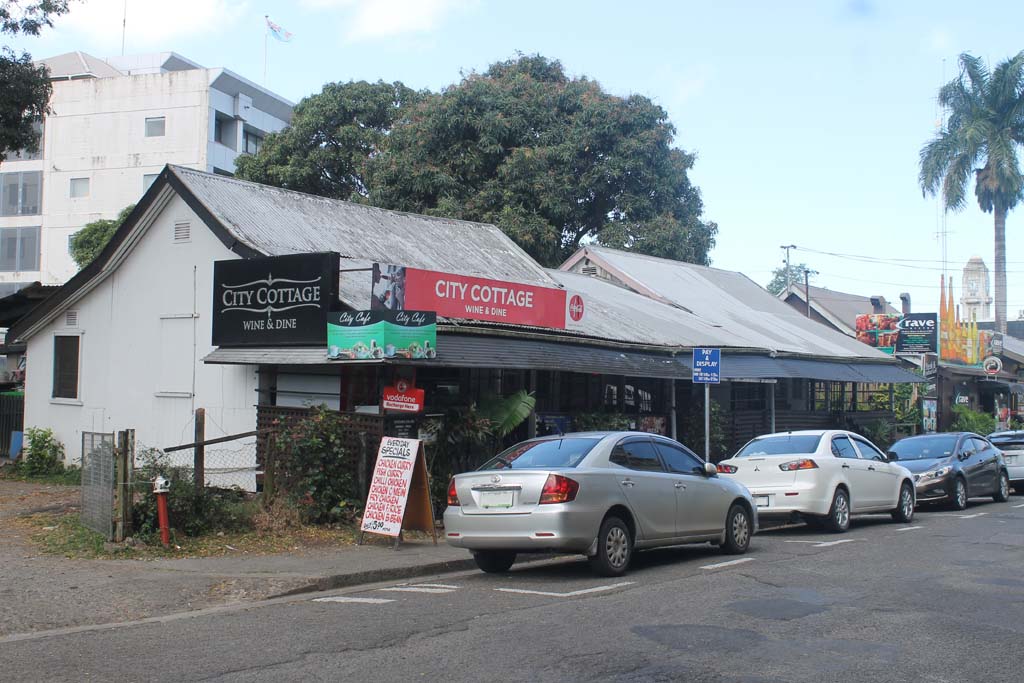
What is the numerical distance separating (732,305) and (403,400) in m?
18.2

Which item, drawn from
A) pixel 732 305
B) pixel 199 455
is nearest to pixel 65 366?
pixel 199 455

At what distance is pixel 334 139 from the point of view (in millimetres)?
41281

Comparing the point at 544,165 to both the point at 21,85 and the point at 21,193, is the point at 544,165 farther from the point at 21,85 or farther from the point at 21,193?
the point at 21,193

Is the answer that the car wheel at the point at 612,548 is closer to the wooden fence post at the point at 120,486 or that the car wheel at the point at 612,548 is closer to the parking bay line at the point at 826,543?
the parking bay line at the point at 826,543

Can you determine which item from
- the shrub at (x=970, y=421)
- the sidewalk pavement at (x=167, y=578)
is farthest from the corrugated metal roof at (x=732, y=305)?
the sidewalk pavement at (x=167, y=578)

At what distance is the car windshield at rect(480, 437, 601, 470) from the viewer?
36.0ft

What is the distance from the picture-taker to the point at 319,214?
19.5 metres

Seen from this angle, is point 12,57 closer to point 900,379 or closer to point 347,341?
point 347,341

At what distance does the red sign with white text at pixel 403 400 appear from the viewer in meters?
13.8

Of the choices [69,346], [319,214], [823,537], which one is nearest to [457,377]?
[319,214]

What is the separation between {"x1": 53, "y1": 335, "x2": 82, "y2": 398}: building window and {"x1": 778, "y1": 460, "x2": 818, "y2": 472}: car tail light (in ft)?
43.8

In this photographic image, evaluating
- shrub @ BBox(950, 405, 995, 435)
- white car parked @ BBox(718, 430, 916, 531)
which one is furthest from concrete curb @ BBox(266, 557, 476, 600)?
shrub @ BBox(950, 405, 995, 435)

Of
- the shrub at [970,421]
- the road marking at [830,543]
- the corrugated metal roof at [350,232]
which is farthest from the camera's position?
the shrub at [970,421]

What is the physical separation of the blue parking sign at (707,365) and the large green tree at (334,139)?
24882mm
